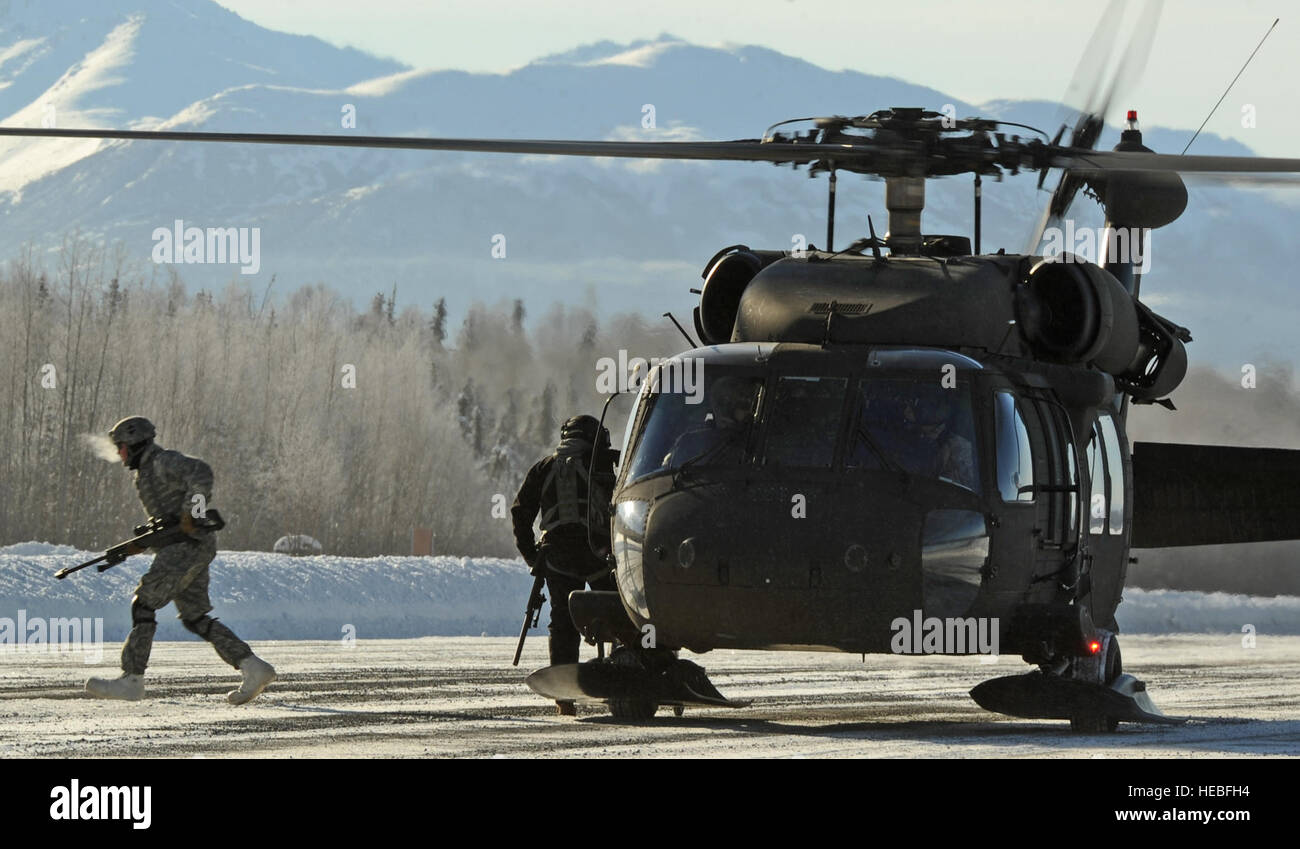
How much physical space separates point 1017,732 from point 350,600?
14.5 m

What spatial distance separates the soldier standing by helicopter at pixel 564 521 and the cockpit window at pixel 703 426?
4.20 ft

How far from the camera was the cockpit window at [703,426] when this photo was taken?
12.6 meters

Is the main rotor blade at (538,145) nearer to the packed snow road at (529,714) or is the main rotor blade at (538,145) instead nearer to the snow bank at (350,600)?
the packed snow road at (529,714)

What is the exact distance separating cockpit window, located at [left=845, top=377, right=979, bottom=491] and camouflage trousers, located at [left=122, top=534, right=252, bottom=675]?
4468mm

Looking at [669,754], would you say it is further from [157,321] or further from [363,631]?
[157,321]

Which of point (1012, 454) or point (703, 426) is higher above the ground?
point (703, 426)

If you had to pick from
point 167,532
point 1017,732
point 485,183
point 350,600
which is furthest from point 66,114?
point 1017,732

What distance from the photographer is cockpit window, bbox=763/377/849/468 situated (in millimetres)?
12414

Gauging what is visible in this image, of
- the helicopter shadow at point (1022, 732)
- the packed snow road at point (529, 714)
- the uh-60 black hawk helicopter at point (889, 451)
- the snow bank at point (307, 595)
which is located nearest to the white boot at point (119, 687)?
the packed snow road at point (529, 714)

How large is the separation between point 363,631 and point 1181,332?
498 inches

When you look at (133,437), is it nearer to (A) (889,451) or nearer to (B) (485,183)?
(A) (889,451)

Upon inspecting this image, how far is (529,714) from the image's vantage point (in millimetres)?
14148

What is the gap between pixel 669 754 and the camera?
11.5 m
